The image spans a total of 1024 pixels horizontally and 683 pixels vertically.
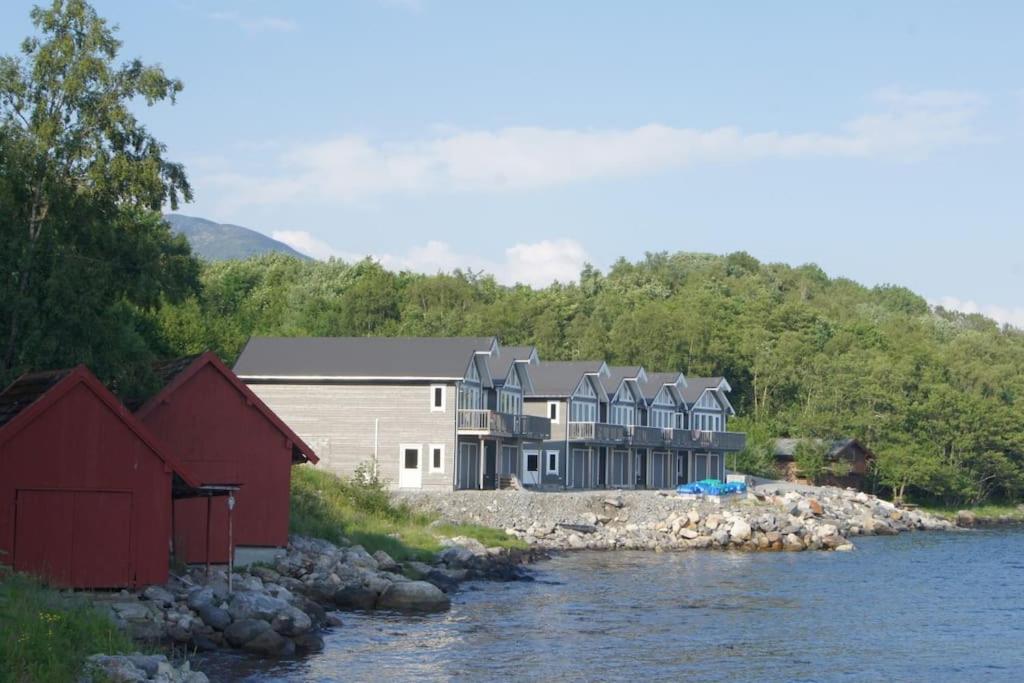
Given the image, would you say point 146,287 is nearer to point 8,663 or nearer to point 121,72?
point 121,72

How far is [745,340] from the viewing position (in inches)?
4067

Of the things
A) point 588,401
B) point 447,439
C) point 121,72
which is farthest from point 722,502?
point 121,72

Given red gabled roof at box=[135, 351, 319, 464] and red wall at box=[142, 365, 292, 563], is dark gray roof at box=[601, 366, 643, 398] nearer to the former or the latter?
red gabled roof at box=[135, 351, 319, 464]

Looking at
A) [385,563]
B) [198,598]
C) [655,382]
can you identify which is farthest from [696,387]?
[198,598]

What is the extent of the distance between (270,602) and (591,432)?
42.5m

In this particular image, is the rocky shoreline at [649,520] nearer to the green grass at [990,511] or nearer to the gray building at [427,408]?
the gray building at [427,408]

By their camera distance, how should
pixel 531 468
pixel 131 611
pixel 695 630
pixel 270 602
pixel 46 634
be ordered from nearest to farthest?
pixel 46 634 → pixel 131 611 → pixel 270 602 → pixel 695 630 → pixel 531 468

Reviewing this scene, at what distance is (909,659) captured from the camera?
28.6 metres

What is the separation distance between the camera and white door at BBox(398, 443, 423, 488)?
58.1m

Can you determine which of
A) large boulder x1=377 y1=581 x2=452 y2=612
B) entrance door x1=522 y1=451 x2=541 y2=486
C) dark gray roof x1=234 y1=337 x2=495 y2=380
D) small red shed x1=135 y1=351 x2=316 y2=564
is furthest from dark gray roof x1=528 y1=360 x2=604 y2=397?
large boulder x1=377 y1=581 x2=452 y2=612

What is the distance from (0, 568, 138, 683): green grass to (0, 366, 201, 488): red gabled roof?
2977mm

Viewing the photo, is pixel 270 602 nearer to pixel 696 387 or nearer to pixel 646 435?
pixel 646 435

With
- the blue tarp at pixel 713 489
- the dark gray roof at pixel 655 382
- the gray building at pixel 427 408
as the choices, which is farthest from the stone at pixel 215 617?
the dark gray roof at pixel 655 382

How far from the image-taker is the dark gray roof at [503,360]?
6294cm
